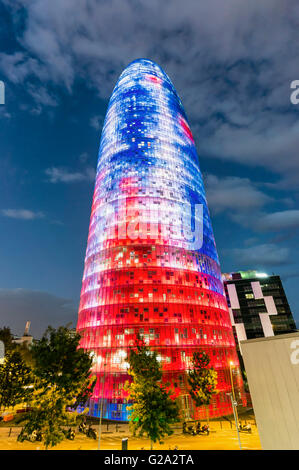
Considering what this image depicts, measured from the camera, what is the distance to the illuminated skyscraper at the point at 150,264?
47.8 meters

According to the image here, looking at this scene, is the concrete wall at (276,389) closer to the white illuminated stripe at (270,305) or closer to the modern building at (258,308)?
the modern building at (258,308)

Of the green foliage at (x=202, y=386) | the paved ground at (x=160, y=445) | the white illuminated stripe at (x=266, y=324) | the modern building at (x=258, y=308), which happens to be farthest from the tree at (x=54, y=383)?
the white illuminated stripe at (x=266, y=324)

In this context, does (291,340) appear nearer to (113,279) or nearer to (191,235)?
(113,279)

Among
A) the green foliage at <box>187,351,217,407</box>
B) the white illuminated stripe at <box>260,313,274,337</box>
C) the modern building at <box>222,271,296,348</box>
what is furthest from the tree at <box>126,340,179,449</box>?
the white illuminated stripe at <box>260,313,274,337</box>

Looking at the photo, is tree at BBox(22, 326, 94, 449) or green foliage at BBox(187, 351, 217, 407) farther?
green foliage at BBox(187, 351, 217, 407)

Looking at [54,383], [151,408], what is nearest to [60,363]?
[54,383]

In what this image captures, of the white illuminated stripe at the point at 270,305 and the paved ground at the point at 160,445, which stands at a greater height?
the white illuminated stripe at the point at 270,305

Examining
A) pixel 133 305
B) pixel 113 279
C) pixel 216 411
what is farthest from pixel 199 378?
pixel 113 279

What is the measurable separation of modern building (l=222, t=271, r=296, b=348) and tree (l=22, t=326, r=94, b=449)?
299 ft

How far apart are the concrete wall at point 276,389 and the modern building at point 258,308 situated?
89.0m

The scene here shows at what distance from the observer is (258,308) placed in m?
101

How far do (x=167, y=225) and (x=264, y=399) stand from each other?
46.4 meters

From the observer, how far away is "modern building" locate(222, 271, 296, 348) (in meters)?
97.2

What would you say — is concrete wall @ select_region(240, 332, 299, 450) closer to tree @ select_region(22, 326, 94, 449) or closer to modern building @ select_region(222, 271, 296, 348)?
tree @ select_region(22, 326, 94, 449)
